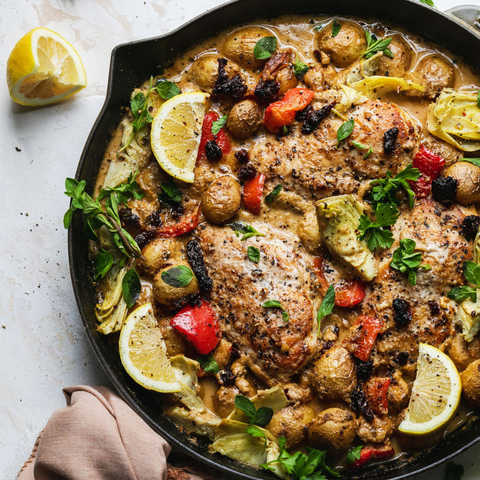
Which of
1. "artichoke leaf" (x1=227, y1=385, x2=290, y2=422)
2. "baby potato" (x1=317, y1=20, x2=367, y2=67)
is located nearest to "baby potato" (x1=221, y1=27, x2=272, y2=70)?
"baby potato" (x1=317, y1=20, x2=367, y2=67)

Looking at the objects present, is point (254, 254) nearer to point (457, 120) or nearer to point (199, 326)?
point (199, 326)

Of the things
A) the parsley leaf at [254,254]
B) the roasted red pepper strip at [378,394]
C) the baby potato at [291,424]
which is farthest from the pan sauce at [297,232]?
the parsley leaf at [254,254]

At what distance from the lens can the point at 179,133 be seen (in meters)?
4.52

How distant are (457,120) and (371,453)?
9.99 feet

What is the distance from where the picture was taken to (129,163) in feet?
15.4

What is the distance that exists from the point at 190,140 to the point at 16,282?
2.23 meters

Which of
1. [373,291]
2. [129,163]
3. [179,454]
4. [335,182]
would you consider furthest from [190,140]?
[179,454]

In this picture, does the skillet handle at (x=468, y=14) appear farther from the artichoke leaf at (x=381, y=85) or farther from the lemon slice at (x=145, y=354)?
the lemon slice at (x=145, y=354)

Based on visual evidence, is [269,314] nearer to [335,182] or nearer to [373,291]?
[373,291]

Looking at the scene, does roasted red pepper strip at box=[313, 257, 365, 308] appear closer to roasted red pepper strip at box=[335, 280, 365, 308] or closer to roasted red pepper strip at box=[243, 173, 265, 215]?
roasted red pepper strip at box=[335, 280, 365, 308]

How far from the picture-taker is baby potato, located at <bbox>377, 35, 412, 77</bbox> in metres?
4.71

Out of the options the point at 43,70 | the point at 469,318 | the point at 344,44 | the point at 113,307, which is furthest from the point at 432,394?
the point at 43,70

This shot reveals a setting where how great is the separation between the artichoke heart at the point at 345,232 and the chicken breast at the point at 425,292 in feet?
0.59

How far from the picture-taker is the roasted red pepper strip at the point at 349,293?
4.40 m
